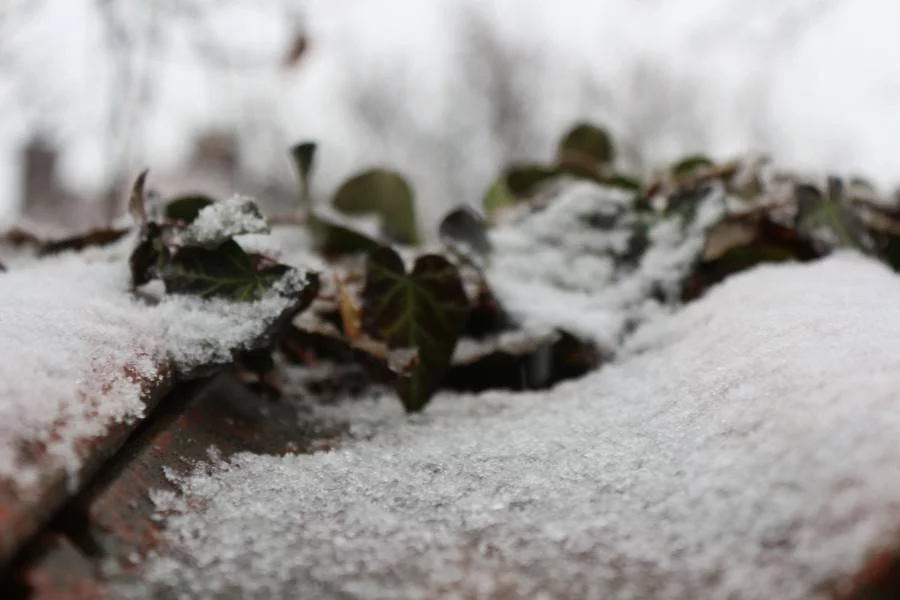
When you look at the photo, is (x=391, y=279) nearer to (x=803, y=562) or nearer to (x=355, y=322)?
(x=355, y=322)

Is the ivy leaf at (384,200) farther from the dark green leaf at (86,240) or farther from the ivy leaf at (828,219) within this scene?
the ivy leaf at (828,219)

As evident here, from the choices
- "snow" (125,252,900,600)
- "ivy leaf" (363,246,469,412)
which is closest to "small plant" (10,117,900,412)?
"ivy leaf" (363,246,469,412)

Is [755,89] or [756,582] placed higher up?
[755,89]

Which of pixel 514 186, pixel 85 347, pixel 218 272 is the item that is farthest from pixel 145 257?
pixel 514 186

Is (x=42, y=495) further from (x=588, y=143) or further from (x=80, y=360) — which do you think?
(x=588, y=143)

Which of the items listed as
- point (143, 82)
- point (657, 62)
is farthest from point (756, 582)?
point (657, 62)
